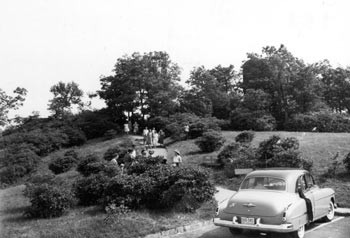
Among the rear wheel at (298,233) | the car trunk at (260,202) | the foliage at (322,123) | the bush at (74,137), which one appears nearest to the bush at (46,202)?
the car trunk at (260,202)

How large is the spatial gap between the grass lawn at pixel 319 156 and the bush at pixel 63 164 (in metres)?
7.01

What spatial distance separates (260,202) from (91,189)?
605 cm

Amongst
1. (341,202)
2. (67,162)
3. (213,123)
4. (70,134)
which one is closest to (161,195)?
(341,202)

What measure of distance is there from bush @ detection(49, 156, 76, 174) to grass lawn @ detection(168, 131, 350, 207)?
701cm

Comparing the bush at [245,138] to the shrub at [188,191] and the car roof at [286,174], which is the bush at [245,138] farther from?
the car roof at [286,174]

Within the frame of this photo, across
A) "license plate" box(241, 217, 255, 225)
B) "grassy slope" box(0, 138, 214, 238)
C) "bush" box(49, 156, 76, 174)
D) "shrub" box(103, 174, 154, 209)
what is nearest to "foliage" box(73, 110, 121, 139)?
"bush" box(49, 156, 76, 174)

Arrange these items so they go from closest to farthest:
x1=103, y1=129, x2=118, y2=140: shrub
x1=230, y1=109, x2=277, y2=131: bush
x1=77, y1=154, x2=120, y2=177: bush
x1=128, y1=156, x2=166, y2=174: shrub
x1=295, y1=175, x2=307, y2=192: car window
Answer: x1=295, y1=175, x2=307, y2=192: car window
x1=77, y1=154, x2=120, y2=177: bush
x1=128, y1=156, x2=166, y2=174: shrub
x1=230, y1=109, x2=277, y2=131: bush
x1=103, y1=129, x2=118, y2=140: shrub

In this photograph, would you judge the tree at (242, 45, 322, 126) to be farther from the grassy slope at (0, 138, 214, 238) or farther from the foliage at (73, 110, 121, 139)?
the grassy slope at (0, 138, 214, 238)

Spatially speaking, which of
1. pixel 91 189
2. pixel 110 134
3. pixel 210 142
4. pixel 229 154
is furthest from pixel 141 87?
pixel 91 189

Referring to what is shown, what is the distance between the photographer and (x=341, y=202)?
41.1 feet

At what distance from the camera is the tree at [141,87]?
44719 mm

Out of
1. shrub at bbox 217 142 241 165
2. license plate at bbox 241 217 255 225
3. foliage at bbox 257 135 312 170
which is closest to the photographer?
license plate at bbox 241 217 255 225

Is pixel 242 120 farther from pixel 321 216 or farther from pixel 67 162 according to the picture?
pixel 321 216

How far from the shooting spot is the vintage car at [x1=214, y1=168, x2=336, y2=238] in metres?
8.27
